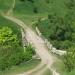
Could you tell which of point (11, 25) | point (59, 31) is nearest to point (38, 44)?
point (59, 31)

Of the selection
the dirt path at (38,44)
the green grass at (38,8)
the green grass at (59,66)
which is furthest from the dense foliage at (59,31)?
the green grass at (59,66)

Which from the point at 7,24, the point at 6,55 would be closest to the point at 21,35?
the point at 7,24

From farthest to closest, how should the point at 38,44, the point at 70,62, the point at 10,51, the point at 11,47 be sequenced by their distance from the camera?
the point at 38,44
the point at 11,47
the point at 10,51
the point at 70,62

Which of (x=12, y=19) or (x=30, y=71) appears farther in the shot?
(x=12, y=19)

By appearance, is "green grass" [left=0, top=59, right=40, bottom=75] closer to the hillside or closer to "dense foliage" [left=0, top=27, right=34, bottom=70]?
the hillside

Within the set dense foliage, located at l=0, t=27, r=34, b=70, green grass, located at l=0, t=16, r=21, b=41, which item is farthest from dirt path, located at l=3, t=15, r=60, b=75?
dense foliage, located at l=0, t=27, r=34, b=70

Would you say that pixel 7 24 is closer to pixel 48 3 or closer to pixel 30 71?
pixel 48 3

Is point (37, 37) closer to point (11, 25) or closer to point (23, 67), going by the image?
point (11, 25)
